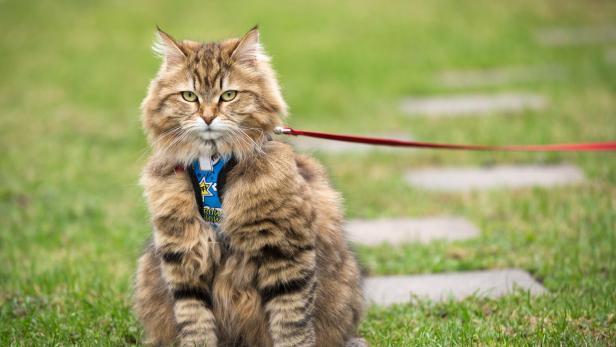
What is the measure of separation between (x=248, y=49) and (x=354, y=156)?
3944mm

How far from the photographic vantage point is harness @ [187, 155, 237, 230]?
3.19 meters

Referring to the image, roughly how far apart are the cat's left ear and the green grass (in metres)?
0.86

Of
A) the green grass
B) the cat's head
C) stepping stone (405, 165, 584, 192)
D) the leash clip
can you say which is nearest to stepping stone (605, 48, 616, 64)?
the green grass

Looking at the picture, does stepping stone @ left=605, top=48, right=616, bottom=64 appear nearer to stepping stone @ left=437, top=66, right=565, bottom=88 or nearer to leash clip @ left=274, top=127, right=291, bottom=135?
stepping stone @ left=437, top=66, right=565, bottom=88

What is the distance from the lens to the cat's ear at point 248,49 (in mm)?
3256

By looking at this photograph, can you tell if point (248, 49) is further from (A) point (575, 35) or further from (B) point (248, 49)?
(A) point (575, 35)

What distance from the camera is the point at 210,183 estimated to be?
3.21m

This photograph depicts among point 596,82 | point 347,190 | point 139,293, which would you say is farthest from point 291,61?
point 139,293

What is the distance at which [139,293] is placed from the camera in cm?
361

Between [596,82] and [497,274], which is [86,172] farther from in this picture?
[596,82]

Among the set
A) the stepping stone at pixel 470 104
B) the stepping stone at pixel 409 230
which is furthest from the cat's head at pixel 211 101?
the stepping stone at pixel 470 104

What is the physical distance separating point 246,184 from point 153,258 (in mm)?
685

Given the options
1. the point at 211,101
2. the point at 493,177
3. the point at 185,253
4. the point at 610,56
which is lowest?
the point at 493,177

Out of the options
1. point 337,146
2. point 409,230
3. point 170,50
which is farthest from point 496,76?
point 170,50
